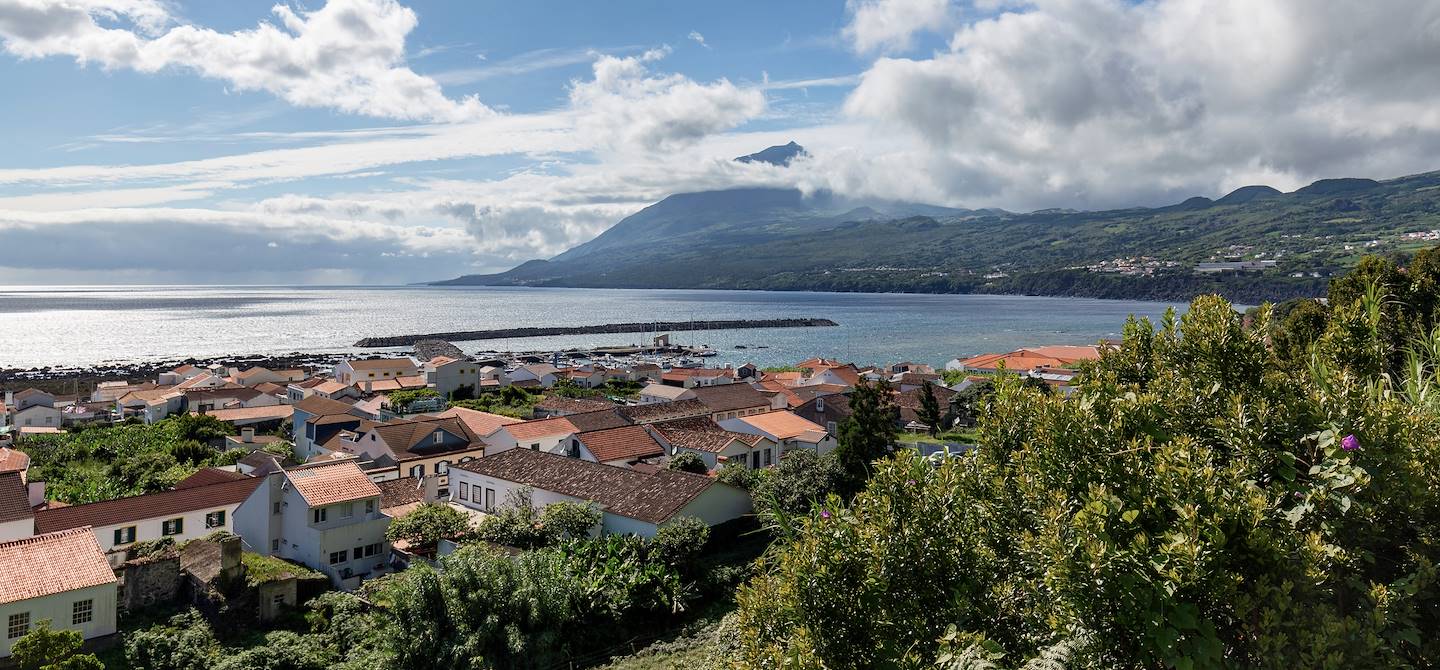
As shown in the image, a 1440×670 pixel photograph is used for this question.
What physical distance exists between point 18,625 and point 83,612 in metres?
1.13

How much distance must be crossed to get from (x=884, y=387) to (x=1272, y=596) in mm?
27770

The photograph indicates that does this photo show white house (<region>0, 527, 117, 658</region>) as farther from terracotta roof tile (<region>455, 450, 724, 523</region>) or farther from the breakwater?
the breakwater

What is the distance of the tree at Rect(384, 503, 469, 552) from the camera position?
926 inches

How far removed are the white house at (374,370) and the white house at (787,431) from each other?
40.5 m

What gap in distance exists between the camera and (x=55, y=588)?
17.6 meters

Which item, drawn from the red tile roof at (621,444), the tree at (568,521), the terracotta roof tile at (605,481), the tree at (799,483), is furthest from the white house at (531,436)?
the tree at (799,483)

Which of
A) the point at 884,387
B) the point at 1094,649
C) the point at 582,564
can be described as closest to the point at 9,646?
the point at 582,564

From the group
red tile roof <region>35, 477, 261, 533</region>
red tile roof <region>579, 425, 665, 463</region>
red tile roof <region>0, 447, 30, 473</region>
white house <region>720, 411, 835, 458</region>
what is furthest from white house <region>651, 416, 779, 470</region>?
red tile roof <region>0, 447, 30, 473</region>

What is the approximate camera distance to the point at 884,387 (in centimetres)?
3225

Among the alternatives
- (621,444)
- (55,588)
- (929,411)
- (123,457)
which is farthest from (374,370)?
(55,588)

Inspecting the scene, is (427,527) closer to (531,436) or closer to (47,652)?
(47,652)

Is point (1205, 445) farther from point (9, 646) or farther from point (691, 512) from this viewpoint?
point (9, 646)

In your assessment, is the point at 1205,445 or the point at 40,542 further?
the point at 40,542

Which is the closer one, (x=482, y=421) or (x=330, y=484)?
(x=330, y=484)
